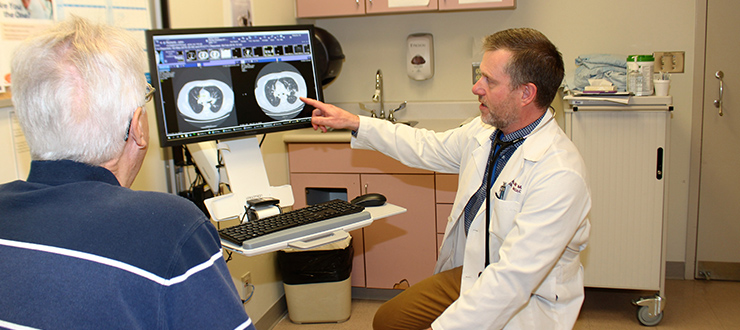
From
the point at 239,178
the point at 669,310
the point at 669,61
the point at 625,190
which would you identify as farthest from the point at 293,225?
the point at 669,61

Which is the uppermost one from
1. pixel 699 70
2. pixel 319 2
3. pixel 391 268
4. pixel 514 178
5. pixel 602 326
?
pixel 319 2

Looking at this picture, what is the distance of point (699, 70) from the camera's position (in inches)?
120

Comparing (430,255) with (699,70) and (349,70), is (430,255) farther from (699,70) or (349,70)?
(699,70)

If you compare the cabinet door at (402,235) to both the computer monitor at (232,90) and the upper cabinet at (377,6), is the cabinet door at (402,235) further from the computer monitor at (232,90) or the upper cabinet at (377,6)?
the computer monitor at (232,90)

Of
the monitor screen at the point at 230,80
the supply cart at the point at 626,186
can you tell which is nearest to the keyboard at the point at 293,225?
the monitor screen at the point at 230,80

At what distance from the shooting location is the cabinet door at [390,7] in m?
3.02

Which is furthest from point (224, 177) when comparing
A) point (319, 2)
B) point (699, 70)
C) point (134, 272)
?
point (699, 70)

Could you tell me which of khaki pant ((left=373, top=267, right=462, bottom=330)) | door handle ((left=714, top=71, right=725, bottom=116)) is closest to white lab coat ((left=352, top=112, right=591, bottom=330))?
khaki pant ((left=373, top=267, right=462, bottom=330))

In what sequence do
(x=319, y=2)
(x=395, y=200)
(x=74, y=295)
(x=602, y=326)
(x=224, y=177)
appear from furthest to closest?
(x=319, y=2) → (x=395, y=200) → (x=602, y=326) → (x=224, y=177) → (x=74, y=295)

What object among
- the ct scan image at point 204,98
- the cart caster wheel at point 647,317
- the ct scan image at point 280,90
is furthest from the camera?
the cart caster wheel at point 647,317

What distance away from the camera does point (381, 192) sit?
2924 mm

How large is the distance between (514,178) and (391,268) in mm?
1444

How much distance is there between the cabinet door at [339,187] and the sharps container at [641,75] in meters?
1.33

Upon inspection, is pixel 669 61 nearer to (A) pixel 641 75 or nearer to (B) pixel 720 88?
(B) pixel 720 88
